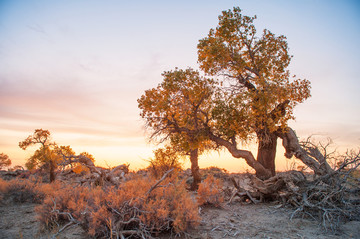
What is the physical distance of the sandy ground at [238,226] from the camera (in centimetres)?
591

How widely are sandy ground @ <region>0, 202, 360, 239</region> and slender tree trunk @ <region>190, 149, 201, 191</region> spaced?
5456mm

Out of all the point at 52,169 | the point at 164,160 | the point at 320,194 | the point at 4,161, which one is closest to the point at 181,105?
the point at 164,160

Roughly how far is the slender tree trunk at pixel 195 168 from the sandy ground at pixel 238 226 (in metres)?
5.46

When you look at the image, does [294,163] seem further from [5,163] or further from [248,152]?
[5,163]

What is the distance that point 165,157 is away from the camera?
14.4m

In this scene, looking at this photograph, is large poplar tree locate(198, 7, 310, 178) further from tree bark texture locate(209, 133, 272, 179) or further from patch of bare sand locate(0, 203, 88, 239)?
patch of bare sand locate(0, 203, 88, 239)

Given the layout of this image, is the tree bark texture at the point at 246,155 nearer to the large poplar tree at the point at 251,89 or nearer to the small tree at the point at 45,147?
the large poplar tree at the point at 251,89

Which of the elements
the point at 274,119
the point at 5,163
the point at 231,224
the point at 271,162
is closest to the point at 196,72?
the point at 274,119

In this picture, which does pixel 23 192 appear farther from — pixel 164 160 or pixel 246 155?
pixel 246 155

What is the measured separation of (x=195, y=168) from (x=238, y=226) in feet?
24.9

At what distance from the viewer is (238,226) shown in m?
6.59

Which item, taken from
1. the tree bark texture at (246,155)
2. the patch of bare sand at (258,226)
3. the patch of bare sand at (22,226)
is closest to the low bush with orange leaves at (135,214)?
the patch of bare sand at (22,226)

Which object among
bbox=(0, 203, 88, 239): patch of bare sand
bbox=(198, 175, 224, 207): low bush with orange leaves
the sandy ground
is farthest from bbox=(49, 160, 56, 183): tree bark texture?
bbox=(198, 175, 224, 207): low bush with orange leaves

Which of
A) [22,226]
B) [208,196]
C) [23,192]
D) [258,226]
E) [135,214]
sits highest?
[135,214]
